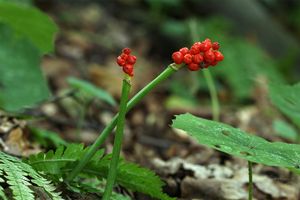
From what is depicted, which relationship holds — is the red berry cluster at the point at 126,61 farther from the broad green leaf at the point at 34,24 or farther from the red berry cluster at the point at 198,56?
the broad green leaf at the point at 34,24

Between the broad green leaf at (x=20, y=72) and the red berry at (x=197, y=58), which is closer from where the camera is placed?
the red berry at (x=197, y=58)

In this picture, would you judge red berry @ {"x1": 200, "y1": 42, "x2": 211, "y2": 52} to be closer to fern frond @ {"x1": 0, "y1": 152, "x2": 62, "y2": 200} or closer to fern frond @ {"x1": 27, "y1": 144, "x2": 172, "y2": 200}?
fern frond @ {"x1": 27, "y1": 144, "x2": 172, "y2": 200}

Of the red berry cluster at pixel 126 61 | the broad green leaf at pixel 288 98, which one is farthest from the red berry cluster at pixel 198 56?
the broad green leaf at pixel 288 98

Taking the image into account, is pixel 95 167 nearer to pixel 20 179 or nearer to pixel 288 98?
pixel 20 179

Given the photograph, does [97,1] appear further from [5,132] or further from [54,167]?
[54,167]

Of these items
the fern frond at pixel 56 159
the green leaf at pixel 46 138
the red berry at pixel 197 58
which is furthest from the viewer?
the green leaf at pixel 46 138

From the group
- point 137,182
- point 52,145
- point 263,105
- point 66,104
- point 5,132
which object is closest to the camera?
point 137,182

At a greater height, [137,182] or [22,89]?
[22,89]

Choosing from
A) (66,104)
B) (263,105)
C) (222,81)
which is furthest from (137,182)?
(222,81)
